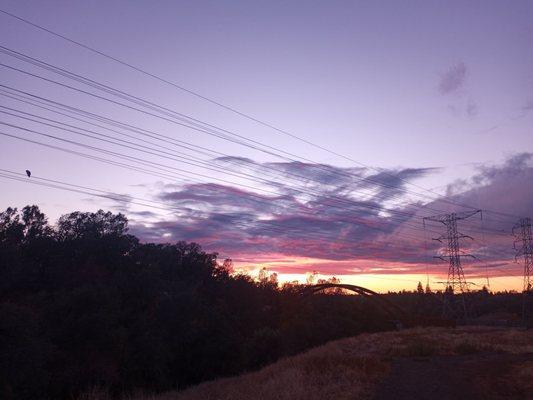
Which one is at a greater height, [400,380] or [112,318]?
[112,318]

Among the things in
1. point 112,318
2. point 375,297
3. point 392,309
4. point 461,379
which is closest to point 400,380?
point 461,379

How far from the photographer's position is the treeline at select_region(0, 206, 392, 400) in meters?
33.6

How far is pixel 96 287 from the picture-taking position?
1615 inches

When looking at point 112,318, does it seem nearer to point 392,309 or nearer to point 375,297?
point 392,309

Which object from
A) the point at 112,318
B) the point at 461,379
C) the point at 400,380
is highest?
the point at 112,318

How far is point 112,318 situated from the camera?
4025cm

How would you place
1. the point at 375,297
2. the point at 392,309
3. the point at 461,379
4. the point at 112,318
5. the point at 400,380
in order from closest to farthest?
the point at 461,379
the point at 400,380
the point at 112,318
the point at 392,309
the point at 375,297

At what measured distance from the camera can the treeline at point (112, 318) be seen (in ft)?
110

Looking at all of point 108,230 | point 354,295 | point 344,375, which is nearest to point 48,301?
point 108,230

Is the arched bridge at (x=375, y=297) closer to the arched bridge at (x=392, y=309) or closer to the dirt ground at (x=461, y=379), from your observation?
the arched bridge at (x=392, y=309)

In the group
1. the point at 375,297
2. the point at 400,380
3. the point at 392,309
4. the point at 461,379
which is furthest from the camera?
the point at 375,297

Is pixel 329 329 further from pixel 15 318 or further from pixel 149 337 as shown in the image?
pixel 15 318

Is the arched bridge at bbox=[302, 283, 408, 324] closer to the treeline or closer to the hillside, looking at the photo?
the treeline

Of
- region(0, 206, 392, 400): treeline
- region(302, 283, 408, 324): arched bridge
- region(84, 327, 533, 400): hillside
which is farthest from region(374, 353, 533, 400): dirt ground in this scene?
region(302, 283, 408, 324): arched bridge
